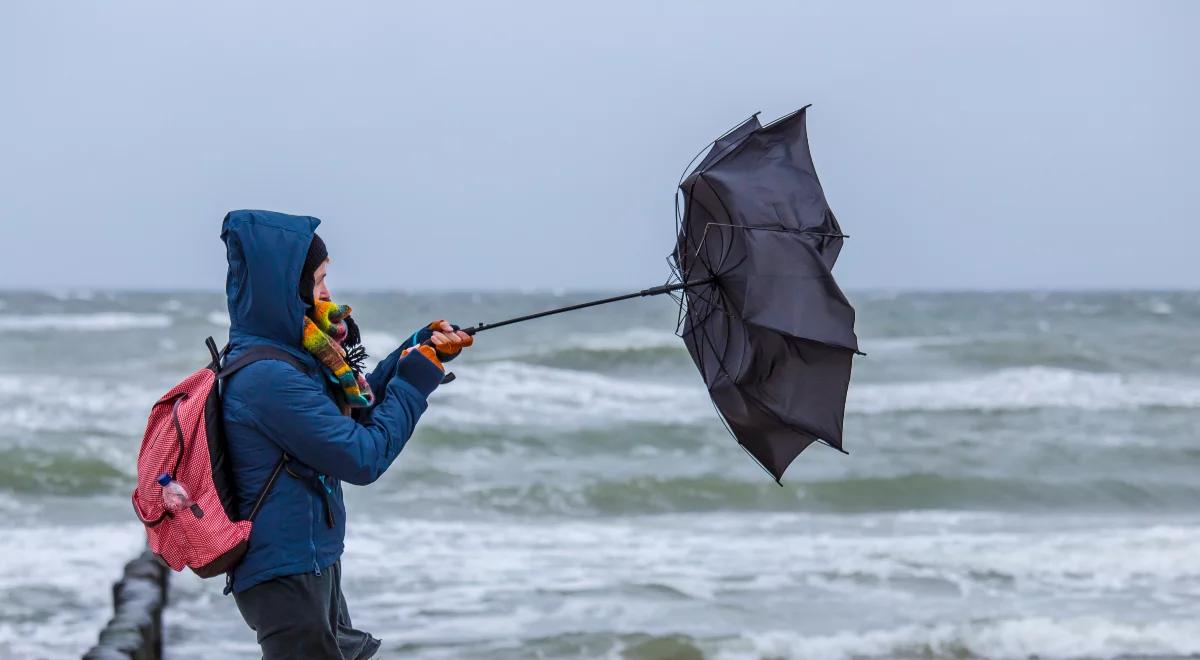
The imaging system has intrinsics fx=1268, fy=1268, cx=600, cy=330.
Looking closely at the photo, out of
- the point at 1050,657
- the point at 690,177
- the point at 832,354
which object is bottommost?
the point at 1050,657

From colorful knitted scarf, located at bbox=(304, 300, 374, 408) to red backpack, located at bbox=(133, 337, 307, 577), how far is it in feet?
0.25

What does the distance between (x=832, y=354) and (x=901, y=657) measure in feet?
10.2

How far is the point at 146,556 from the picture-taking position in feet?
20.7

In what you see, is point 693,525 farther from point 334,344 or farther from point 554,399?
point 554,399

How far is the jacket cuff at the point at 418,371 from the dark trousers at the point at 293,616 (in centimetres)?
47

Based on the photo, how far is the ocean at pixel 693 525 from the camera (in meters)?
6.37

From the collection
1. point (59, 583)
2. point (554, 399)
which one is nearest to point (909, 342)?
point (554, 399)

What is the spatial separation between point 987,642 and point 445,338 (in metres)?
4.12

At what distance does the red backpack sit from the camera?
264cm

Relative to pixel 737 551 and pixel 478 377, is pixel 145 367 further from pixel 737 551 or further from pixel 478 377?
pixel 737 551

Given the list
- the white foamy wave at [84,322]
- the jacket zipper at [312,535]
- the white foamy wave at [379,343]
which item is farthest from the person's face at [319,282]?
the white foamy wave at [84,322]

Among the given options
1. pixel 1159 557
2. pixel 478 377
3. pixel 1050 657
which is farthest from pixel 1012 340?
pixel 1050 657

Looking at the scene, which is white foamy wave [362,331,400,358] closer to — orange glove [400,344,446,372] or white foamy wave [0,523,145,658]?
white foamy wave [0,523,145,658]

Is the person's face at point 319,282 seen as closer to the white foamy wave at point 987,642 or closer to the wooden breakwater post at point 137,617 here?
the wooden breakwater post at point 137,617
